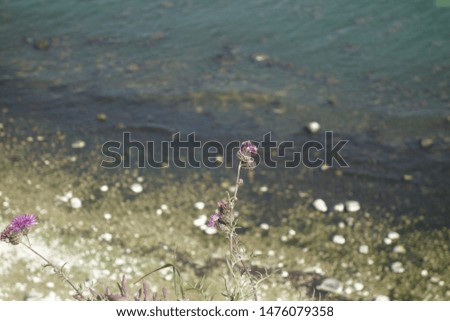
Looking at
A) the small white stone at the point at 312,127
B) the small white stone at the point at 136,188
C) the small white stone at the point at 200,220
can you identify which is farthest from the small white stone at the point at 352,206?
the small white stone at the point at 136,188

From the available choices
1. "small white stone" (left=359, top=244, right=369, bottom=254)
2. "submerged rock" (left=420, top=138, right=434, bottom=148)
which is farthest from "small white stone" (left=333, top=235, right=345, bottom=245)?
"submerged rock" (left=420, top=138, right=434, bottom=148)

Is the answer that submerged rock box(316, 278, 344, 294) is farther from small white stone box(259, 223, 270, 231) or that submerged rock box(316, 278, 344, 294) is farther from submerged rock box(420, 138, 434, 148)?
submerged rock box(420, 138, 434, 148)

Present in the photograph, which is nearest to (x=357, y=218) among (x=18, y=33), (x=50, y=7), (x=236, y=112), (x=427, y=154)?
(x=427, y=154)

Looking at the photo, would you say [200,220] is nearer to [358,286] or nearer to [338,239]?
[338,239]

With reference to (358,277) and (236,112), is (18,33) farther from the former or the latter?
(358,277)

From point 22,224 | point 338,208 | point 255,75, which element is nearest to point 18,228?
point 22,224
